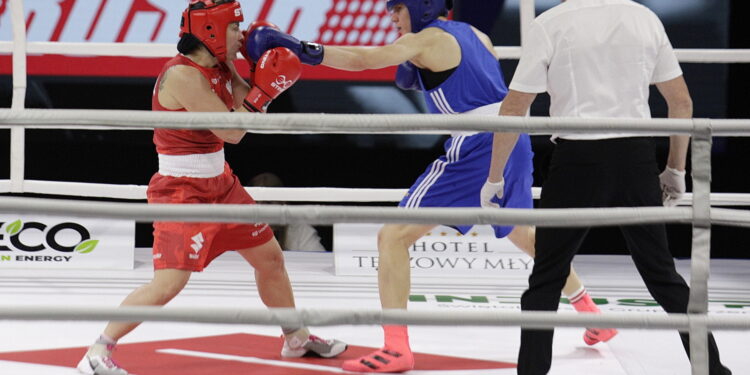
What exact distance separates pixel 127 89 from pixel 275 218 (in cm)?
311

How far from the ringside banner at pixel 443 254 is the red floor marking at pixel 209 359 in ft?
3.73

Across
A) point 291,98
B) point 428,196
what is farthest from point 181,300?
point 291,98

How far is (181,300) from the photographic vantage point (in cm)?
357

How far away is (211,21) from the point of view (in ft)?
8.67

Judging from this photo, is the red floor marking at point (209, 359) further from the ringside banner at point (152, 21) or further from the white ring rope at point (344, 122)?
the ringside banner at point (152, 21)

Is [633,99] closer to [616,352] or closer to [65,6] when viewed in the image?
[616,352]

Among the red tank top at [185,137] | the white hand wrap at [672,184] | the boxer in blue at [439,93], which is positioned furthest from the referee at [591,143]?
the red tank top at [185,137]

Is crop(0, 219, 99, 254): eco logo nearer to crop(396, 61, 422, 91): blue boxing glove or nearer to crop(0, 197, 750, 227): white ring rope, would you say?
crop(396, 61, 422, 91): blue boxing glove

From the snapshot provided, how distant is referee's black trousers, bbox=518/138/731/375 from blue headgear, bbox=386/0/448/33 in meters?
0.81

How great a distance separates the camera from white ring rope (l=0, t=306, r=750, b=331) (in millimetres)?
1733

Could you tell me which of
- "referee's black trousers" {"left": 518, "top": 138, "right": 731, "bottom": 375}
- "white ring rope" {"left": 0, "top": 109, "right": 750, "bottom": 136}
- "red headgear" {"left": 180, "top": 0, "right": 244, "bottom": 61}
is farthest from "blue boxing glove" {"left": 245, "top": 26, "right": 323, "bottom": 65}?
"white ring rope" {"left": 0, "top": 109, "right": 750, "bottom": 136}

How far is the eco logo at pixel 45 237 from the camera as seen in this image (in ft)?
13.4

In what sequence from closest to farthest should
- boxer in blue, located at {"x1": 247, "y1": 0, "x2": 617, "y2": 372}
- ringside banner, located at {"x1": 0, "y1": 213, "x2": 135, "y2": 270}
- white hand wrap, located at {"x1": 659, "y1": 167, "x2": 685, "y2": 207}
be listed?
1. white hand wrap, located at {"x1": 659, "y1": 167, "x2": 685, "y2": 207}
2. boxer in blue, located at {"x1": 247, "y1": 0, "x2": 617, "y2": 372}
3. ringside banner, located at {"x1": 0, "y1": 213, "x2": 135, "y2": 270}

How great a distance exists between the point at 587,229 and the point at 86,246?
2.50m
